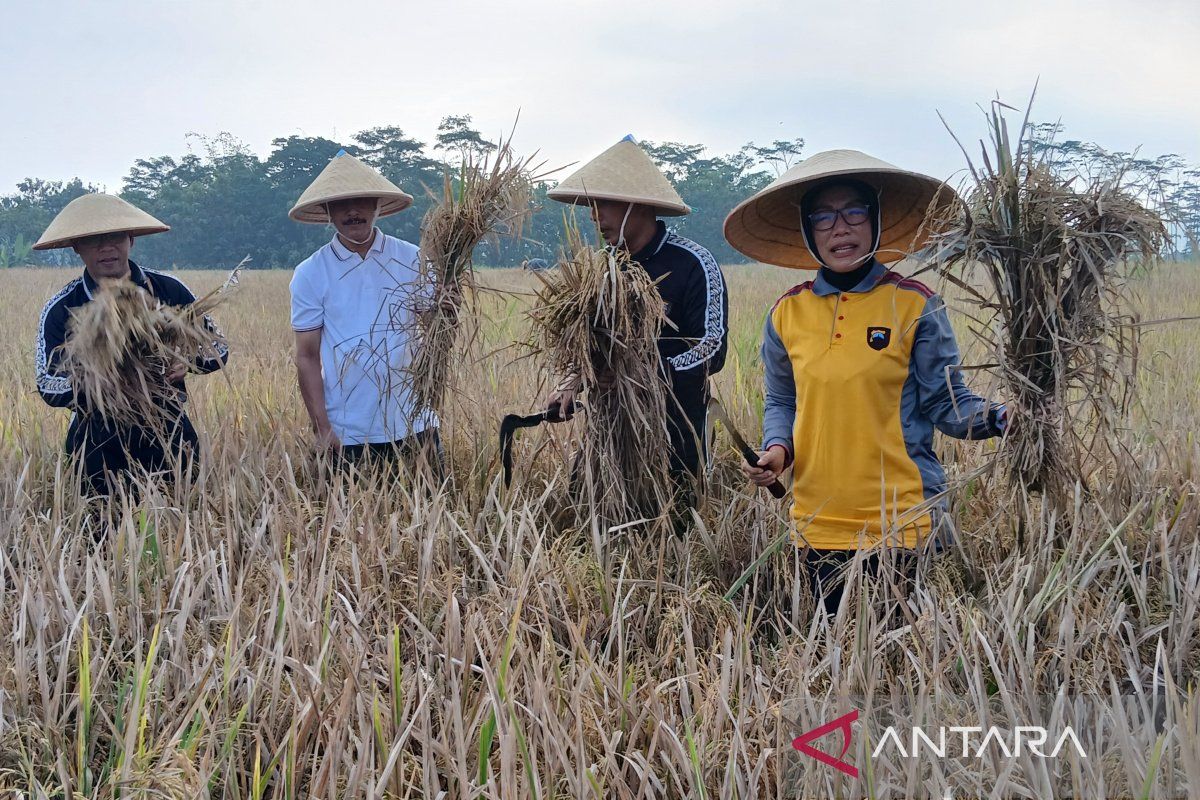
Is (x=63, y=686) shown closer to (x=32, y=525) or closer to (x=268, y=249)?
(x=32, y=525)

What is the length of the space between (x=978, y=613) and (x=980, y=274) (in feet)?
2.49

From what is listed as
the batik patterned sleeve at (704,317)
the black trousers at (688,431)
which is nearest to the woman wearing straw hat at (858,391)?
the batik patterned sleeve at (704,317)

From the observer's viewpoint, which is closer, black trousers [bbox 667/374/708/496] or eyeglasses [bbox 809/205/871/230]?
eyeglasses [bbox 809/205/871/230]

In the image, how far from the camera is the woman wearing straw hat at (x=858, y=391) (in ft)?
6.46

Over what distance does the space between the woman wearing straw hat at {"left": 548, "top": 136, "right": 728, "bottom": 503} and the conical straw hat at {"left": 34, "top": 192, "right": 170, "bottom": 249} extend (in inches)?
54.1

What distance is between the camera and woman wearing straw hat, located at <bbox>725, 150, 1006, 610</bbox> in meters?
1.97

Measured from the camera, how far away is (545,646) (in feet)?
5.84

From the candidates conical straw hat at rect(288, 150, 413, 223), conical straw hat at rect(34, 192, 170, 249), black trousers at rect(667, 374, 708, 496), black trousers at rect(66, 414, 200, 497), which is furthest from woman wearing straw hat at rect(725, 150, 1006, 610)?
conical straw hat at rect(34, 192, 170, 249)

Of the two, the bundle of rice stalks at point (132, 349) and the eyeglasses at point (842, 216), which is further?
the bundle of rice stalks at point (132, 349)

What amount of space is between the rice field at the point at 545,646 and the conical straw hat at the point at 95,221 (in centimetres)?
74

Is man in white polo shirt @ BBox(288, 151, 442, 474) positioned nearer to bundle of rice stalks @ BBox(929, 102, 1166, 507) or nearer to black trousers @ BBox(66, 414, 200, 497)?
black trousers @ BBox(66, 414, 200, 497)

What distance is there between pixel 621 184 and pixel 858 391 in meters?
0.89

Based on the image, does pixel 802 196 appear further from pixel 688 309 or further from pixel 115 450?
pixel 115 450

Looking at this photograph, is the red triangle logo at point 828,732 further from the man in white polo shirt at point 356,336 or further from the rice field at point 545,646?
the man in white polo shirt at point 356,336
